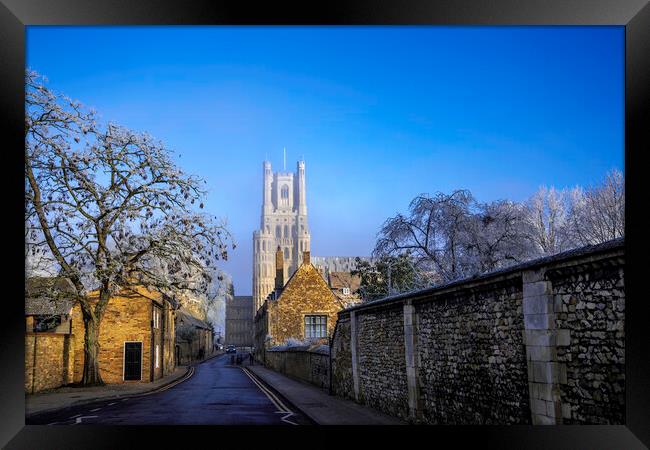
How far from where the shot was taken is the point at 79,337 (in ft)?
85.2

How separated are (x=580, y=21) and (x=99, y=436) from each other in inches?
353

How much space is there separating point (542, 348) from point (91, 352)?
19.8 meters

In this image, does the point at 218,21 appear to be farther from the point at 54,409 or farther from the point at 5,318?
the point at 54,409

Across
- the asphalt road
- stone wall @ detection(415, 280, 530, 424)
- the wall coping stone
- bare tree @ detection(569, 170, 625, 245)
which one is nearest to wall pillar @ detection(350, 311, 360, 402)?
the asphalt road

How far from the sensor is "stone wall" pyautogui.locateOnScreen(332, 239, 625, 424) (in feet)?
22.2

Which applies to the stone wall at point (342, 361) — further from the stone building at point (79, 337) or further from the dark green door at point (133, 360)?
the dark green door at point (133, 360)

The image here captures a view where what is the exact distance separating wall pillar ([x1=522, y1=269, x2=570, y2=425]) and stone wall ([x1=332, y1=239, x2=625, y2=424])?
12 millimetres

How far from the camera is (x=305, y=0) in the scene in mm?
8578

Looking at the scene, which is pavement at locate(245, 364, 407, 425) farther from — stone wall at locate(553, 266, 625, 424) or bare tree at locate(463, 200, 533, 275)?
bare tree at locate(463, 200, 533, 275)

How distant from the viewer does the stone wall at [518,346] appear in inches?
266

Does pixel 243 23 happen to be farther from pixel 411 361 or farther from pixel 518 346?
pixel 411 361

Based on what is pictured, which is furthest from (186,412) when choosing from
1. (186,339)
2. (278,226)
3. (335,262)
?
(278,226)

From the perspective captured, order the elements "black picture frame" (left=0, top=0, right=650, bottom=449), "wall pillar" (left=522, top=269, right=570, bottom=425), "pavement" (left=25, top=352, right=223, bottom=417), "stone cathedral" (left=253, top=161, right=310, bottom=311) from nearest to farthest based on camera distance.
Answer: "wall pillar" (left=522, top=269, right=570, bottom=425)
"black picture frame" (left=0, top=0, right=650, bottom=449)
"pavement" (left=25, top=352, right=223, bottom=417)
"stone cathedral" (left=253, top=161, right=310, bottom=311)

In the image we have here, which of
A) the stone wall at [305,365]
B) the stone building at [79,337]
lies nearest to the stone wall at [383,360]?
the stone wall at [305,365]
